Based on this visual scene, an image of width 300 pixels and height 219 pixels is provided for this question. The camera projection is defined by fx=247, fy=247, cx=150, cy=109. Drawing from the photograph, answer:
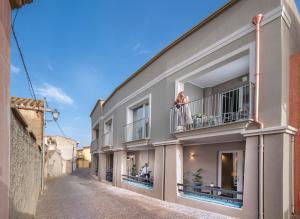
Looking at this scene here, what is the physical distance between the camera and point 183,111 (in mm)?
9719

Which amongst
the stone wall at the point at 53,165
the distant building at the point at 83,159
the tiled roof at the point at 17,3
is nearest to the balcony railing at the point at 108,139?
the stone wall at the point at 53,165

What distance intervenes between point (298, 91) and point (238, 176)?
377 cm

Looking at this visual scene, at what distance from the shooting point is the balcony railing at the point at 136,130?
44.4 ft

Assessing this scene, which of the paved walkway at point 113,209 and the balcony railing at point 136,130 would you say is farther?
the balcony railing at point 136,130

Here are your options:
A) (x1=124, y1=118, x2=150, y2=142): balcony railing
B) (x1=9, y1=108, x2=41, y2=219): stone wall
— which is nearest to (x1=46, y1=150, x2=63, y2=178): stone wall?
(x1=124, y1=118, x2=150, y2=142): balcony railing

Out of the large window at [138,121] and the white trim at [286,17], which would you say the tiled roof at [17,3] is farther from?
the large window at [138,121]

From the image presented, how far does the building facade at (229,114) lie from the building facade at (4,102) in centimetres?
612

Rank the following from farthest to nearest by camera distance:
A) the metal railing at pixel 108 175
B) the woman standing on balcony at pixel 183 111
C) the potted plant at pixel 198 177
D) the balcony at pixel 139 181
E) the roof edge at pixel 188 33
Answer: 1. the metal railing at pixel 108 175
2. the balcony at pixel 139 181
3. the potted plant at pixel 198 177
4. the woman standing on balcony at pixel 183 111
5. the roof edge at pixel 188 33

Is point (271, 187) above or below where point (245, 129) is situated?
below

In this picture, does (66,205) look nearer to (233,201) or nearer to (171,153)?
(171,153)

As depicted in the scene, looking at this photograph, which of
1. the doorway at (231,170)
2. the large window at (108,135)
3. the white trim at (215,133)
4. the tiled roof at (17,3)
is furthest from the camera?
the large window at (108,135)

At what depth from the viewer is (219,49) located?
28.0 feet

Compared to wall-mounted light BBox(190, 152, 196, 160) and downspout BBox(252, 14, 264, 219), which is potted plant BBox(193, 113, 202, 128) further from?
downspout BBox(252, 14, 264, 219)

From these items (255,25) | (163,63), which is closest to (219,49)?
(255,25)
